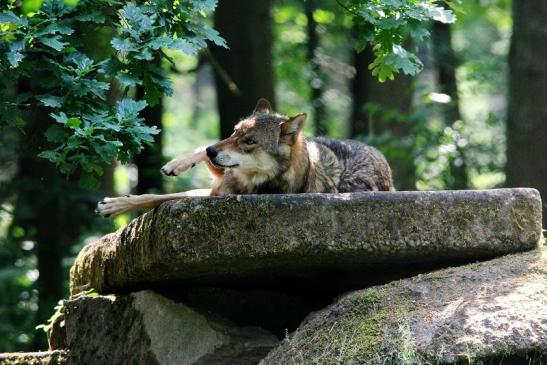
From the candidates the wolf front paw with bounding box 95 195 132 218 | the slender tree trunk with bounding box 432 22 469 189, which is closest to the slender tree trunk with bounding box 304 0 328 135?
the slender tree trunk with bounding box 432 22 469 189

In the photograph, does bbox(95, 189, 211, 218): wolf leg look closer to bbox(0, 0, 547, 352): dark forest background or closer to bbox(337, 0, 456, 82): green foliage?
bbox(337, 0, 456, 82): green foliage

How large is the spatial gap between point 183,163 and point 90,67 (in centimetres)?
116

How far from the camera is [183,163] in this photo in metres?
6.71

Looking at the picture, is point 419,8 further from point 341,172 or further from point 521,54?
point 521,54

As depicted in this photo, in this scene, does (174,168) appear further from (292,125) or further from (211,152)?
(292,125)

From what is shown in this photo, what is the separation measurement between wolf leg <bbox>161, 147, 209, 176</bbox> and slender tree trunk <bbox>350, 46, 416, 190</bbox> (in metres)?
5.63

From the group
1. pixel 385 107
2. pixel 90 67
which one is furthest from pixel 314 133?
pixel 90 67

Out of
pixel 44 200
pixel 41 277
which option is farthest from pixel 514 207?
pixel 41 277

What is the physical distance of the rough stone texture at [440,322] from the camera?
4.87 meters

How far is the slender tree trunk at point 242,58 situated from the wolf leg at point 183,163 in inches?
224

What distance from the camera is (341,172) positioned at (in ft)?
24.0

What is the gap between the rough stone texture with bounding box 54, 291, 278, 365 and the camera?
241 inches

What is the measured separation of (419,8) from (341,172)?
1.63m

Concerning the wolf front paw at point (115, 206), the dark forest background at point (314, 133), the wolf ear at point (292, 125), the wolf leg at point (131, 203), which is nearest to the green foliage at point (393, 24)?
the wolf ear at point (292, 125)
